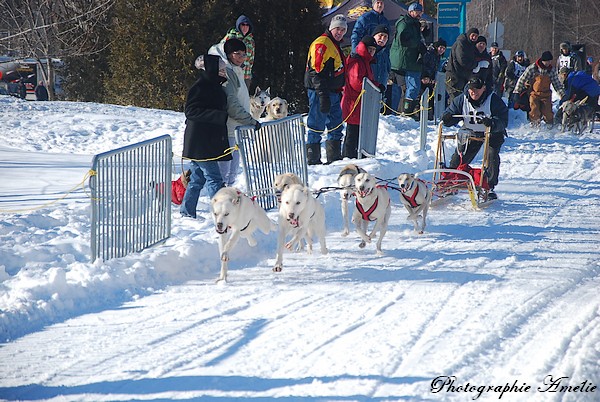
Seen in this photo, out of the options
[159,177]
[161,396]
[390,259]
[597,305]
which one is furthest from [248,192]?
[161,396]

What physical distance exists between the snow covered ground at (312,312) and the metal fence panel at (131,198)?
18 centimetres

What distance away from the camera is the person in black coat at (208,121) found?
7086 millimetres

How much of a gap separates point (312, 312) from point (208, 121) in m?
2.93

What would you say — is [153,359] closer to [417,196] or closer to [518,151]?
[417,196]

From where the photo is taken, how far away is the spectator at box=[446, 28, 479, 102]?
13.8 m

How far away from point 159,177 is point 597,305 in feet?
12.4

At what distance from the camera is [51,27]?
1705cm

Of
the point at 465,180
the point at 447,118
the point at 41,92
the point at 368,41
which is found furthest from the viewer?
the point at 41,92

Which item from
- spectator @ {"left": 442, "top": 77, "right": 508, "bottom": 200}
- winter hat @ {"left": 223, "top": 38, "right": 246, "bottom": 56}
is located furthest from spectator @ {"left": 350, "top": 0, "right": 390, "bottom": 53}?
winter hat @ {"left": 223, "top": 38, "right": 246, "bottom": 56}

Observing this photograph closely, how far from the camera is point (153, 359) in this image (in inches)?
155

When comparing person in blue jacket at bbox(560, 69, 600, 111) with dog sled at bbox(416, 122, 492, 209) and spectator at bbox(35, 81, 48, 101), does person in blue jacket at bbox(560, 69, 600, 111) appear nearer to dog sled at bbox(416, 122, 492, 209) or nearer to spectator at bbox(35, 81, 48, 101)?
dog sled at bbox(416, 122, 492, 209)

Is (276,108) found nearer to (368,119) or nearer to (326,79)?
(326,79)

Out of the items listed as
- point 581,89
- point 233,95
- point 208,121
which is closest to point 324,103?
point 233,95

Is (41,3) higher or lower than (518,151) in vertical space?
higher
